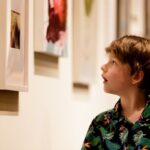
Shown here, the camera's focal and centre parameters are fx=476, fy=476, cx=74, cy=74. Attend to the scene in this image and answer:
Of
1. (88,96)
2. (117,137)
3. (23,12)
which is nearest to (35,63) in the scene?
(23,12)

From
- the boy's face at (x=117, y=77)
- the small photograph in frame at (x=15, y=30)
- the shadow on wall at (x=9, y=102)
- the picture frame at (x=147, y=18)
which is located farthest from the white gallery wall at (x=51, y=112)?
the picture frame at (x=147, y=18)

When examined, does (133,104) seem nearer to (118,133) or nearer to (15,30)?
(118,133)

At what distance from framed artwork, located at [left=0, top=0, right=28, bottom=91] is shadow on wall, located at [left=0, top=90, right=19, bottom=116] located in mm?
31

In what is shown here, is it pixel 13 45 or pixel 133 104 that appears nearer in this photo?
pixel 13 45

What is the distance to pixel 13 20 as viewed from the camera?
1448mm

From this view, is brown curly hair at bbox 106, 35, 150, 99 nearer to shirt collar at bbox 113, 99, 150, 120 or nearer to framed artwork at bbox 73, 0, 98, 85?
shirt collar at bbox 113, 99, 150, 120

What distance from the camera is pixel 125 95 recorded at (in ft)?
5.11

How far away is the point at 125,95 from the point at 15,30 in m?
0.41

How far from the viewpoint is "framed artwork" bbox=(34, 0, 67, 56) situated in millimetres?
1623

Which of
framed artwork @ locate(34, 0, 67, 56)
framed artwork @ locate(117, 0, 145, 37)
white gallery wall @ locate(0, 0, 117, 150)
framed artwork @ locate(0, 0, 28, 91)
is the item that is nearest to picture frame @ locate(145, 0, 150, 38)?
framed artwork @ locate(117, 0, 145, 37)

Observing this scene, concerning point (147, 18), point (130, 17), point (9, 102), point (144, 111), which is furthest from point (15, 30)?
point (147, 18)

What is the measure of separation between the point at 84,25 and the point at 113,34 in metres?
0.44

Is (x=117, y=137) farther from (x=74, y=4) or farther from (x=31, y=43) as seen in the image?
(x=74, y=4)

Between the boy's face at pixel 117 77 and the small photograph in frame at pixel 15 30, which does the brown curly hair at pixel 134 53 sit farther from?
the small photograph in frame at pixel 15 30
